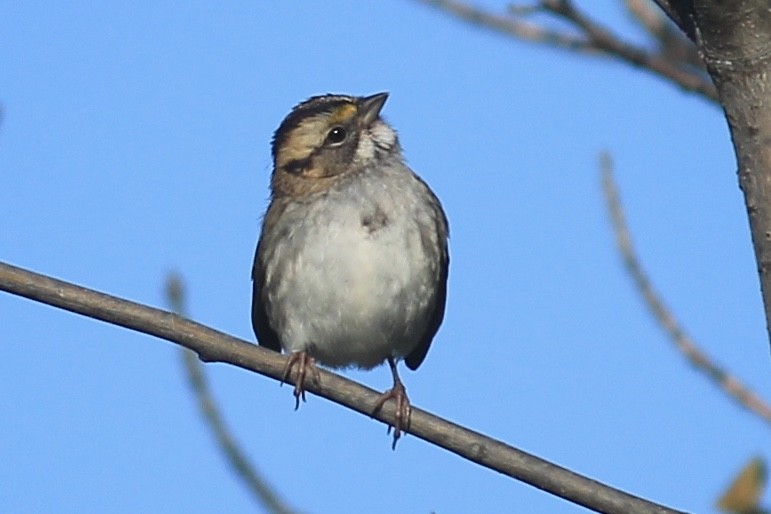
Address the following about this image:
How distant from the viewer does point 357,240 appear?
203 inches

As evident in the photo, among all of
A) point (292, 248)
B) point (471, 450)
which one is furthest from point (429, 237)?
point (471, 450)

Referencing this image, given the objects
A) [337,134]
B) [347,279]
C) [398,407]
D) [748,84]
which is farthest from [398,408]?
[337,134]

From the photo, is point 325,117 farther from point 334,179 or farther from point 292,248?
point 292,248

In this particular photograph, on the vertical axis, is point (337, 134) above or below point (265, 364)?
above

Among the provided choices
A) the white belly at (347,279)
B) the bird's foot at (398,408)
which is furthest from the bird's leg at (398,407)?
the white belly at (347,279)

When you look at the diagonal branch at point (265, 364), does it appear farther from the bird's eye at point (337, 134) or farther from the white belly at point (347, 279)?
the bird's eye at point (337, 134)

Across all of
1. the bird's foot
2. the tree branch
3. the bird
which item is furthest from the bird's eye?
the tree branch

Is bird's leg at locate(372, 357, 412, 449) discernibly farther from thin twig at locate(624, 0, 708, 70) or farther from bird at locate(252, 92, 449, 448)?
thin twig at locate(624, 0, 708, 70)

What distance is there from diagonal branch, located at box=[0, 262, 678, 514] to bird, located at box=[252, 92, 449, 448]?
4.55 ft

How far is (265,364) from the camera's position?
11.1 ft

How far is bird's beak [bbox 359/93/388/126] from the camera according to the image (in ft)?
19.2

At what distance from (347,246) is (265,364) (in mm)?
1806

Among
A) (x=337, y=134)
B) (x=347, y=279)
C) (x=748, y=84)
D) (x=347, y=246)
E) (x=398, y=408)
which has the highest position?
(x=337, y=134)

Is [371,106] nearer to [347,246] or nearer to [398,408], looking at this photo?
[347,246]
